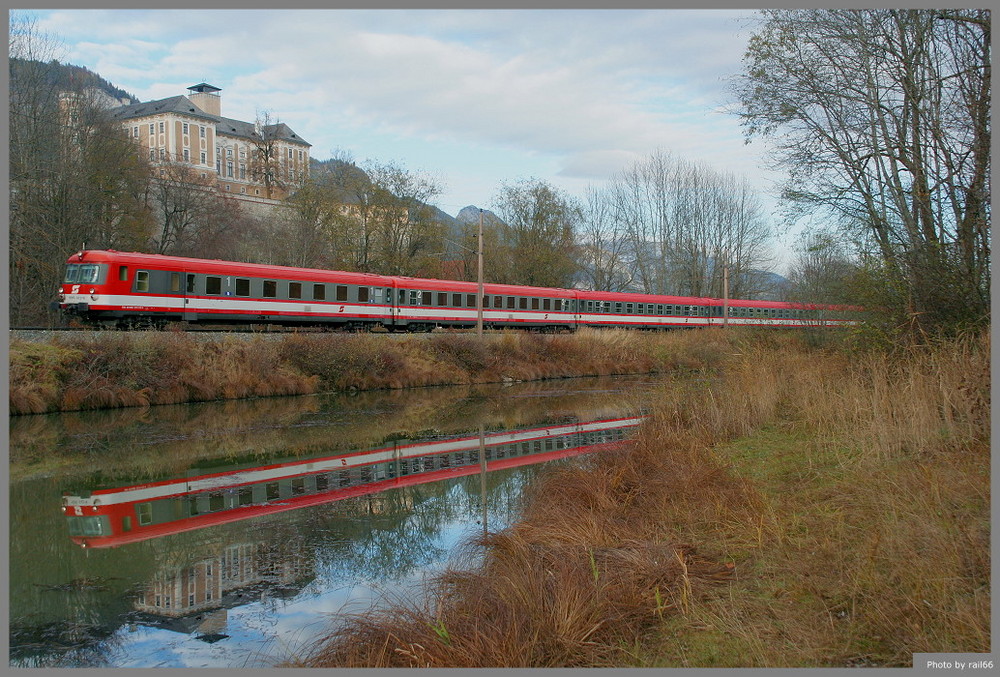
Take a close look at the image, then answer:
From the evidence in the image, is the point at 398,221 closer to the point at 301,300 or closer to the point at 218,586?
the point at 301,300

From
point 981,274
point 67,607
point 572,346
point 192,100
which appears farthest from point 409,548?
point 192,100

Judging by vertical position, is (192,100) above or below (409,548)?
above

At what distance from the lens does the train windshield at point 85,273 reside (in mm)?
22855

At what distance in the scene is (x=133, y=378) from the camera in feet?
67.2

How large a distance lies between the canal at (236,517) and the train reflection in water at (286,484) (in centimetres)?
4

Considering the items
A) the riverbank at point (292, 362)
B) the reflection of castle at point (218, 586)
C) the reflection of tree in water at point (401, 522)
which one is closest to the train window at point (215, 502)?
the reflection of tree in water at point (401, 522)

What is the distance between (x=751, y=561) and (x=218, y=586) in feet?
15.3

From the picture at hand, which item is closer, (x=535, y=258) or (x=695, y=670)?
(x=695, y=670)

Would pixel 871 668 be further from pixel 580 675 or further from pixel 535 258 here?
pixel 535 258

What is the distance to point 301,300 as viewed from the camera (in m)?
28.6

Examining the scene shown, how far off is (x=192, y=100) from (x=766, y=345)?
11192 centimetres

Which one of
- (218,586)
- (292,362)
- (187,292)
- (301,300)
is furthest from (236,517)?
(301,300)

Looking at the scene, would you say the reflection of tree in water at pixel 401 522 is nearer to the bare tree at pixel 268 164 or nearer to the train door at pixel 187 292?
the train door at pixel 187 292

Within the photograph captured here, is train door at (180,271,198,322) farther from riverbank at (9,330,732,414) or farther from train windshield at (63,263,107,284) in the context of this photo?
train windshield at (63,263,107,284)
